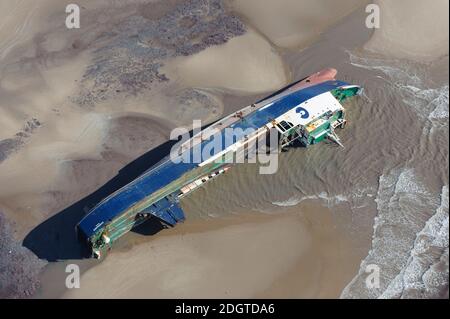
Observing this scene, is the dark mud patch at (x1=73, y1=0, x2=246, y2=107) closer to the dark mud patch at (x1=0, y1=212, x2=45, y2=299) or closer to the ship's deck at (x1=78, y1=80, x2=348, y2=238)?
the ship's deck at (x1=78, y1=80, x2=348, y2=238)

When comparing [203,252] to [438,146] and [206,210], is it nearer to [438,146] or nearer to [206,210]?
[206,210]

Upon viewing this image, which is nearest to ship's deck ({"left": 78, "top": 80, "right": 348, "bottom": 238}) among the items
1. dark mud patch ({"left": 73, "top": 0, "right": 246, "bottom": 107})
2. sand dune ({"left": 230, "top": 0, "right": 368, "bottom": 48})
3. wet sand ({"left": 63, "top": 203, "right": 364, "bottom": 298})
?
wet sand ({"left": 63, "top": 203, "right": 364, "bottom": 298})

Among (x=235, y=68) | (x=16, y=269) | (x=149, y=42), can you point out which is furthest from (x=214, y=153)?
(x=149, y=42)

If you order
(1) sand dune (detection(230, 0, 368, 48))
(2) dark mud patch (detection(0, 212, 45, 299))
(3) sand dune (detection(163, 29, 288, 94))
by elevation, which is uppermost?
(1) sand dune (detection(230, 0, 368, 48))

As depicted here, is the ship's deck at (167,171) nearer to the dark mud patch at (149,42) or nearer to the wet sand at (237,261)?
the wet sand at (237,261)

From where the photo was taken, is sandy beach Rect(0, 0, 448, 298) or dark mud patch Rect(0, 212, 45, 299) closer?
dark mud patch Rect(0, 212, 45, 299)

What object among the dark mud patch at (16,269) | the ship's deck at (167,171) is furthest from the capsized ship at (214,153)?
the dark mud patch at (16,269)
